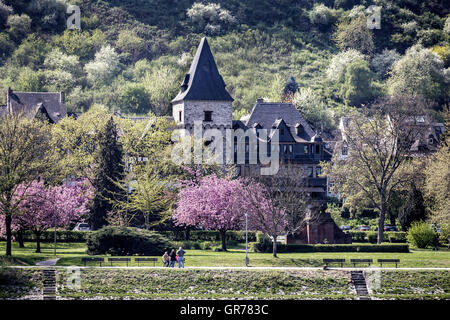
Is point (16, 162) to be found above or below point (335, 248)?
above

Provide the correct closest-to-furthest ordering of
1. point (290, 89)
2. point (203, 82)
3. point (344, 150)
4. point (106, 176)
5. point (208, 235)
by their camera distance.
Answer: point (106, 176), point (208, 235), point (203, 82), point (344, 150), point (290, 89)

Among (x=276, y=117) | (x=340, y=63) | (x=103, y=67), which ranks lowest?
(x=276, y=117)

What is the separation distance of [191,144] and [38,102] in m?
32.2

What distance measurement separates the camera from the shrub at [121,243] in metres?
68.1

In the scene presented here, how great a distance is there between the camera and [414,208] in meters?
84.8

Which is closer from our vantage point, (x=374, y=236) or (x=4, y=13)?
(x=374, y=236)

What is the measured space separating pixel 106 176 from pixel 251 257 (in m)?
20.2

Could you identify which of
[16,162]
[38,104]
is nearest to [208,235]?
[16,162]

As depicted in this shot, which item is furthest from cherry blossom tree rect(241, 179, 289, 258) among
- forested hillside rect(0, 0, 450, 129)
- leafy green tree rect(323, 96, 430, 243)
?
forested hillside rect(0, 0, 450, 129)

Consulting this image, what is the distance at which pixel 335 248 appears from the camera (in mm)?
74688

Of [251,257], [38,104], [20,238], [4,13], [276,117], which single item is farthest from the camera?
[4,13]

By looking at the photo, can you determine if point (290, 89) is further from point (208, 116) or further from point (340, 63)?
point (208, 116)

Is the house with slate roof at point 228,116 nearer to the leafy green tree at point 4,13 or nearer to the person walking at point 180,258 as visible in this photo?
the person walking at point 180,258
